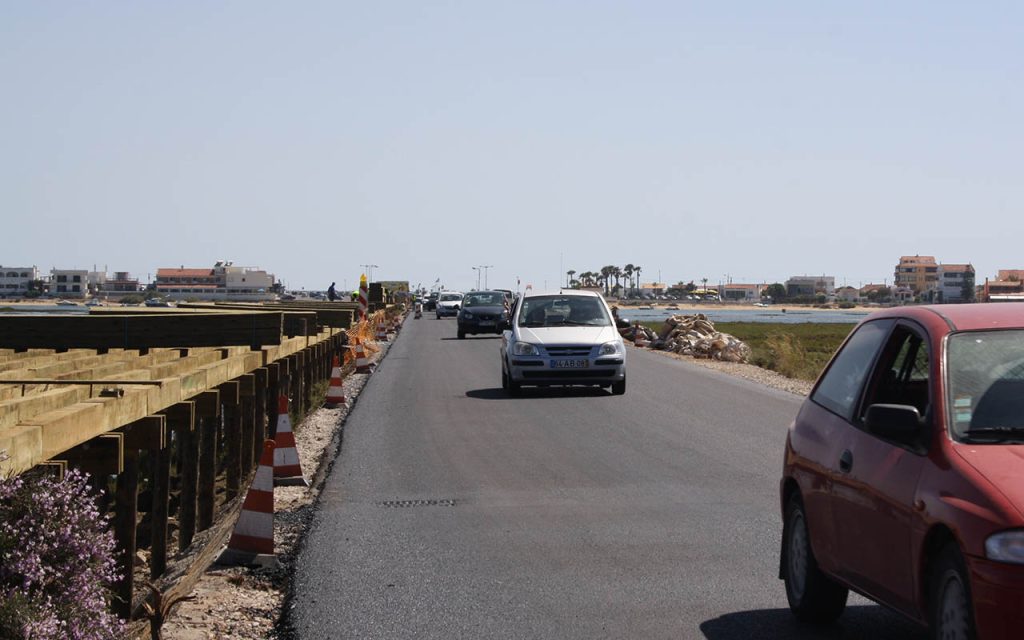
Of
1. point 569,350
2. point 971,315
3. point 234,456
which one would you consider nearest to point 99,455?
point 971,315

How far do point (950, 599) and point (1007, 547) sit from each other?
43 cm

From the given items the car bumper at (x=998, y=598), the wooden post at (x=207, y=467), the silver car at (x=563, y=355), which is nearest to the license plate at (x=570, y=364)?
the silver car at (x=563, y=355)

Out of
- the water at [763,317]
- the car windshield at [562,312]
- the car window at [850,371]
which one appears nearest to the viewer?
the car window at [850,371]

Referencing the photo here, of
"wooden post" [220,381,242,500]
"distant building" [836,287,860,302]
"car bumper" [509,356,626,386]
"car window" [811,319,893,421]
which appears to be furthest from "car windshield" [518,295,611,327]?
"distant building" [836,287,860,302]

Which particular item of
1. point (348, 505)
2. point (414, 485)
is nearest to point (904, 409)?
point (348, 505)

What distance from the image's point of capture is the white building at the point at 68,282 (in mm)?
125525

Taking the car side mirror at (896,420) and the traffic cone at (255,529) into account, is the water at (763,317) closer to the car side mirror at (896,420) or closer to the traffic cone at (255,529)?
the traffic cone at (255,529)

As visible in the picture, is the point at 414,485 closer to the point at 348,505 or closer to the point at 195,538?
the point at 348,505

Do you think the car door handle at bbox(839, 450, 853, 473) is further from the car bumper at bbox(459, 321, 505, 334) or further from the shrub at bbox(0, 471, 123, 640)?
the car bumper at bbox(459, 321, 505, 334)

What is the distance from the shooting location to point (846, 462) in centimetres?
614

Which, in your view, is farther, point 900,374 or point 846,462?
point 900,374

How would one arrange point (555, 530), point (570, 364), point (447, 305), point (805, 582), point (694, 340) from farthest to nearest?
point (447, 305), point (694, 340), point (570, 364), point (555, 530), point (805, 582)

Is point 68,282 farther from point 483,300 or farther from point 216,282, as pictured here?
point 483,300

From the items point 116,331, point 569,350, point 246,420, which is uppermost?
point 116,331
